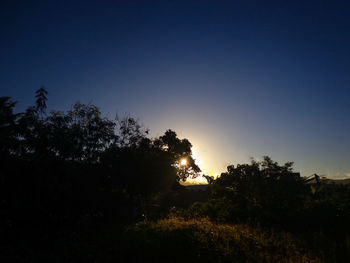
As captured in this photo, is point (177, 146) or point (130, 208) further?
point (177, 146)

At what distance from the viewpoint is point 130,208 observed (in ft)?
54.6

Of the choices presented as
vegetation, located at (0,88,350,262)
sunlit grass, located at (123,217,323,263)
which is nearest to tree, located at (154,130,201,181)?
vegetation, located at (0,88,350,262)

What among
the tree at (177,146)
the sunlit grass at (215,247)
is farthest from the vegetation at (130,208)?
the tree at (177,146)

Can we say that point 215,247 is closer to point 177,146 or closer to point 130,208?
point 130,208

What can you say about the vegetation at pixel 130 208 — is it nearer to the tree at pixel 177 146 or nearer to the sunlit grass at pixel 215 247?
the sunlit grass at pixel 215 247

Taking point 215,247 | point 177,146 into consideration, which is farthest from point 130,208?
point 177,146

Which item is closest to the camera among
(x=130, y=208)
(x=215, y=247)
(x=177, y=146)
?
(x=215, y=247)

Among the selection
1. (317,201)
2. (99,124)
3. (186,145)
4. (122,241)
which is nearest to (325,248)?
(317,201)

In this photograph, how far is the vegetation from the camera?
666 centimetres

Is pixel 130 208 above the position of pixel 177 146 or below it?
below

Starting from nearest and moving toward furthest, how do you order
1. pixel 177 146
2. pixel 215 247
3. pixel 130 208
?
pixel 215 247
pixel 130 208
pixel 177 146

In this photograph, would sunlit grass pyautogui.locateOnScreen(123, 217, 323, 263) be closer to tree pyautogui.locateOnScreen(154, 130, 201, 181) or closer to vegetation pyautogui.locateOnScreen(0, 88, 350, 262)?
vegetation pyautogui.locateOnScreen(0, 88, 350, 262)

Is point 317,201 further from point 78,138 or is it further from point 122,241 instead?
point 78,138

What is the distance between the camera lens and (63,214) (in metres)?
12.8
